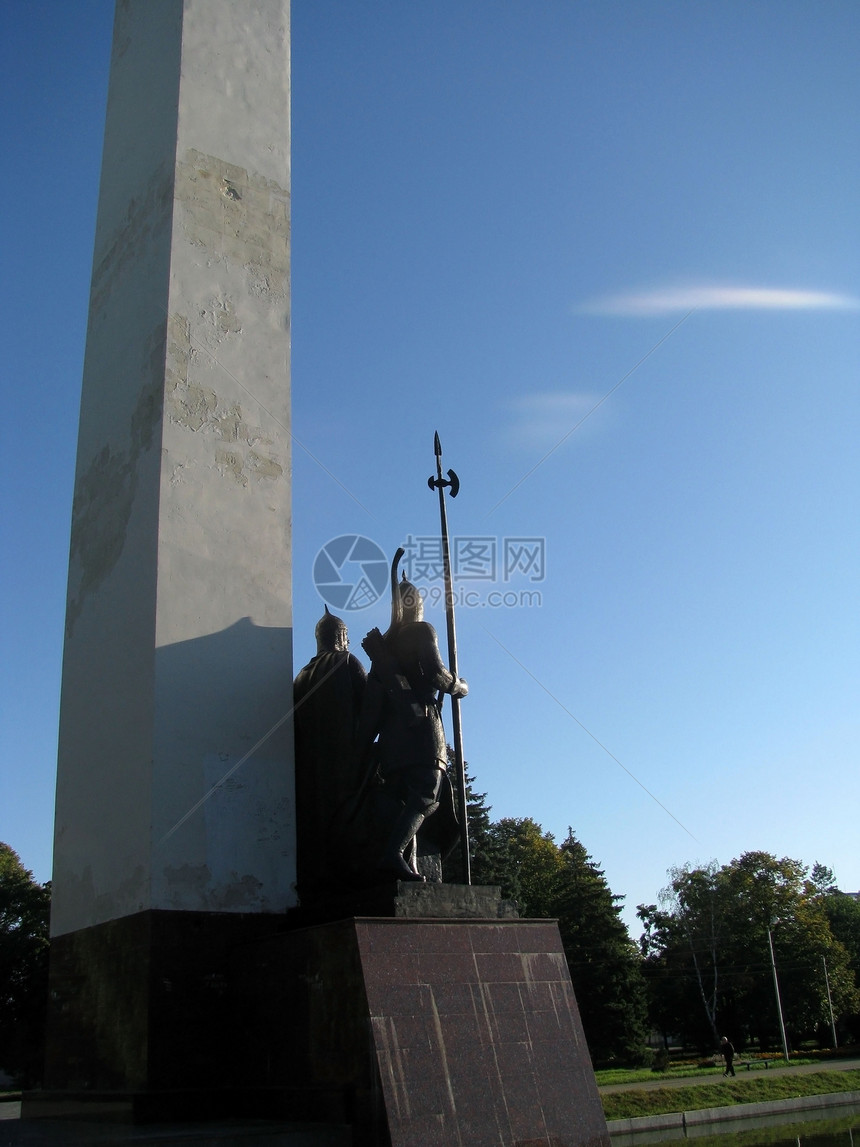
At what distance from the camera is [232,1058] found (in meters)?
7.21

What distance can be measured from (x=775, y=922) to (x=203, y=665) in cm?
3588

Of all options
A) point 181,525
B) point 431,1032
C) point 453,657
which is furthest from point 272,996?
point 181,525

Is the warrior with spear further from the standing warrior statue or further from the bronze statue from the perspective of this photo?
the bronze statue

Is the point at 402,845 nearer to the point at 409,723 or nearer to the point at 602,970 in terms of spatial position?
the point at 409,723

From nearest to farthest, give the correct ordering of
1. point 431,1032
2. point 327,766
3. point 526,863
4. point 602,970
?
point 431,1032
point 327,766
point 602,970
point 526,863

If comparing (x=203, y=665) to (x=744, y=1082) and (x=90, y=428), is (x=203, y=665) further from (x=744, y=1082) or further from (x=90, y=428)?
(x=744, y=1082)

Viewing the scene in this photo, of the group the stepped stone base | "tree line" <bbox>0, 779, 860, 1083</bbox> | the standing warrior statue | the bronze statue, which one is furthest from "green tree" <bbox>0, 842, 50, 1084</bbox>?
the standing warrior statue

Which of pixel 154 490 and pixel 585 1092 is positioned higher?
pixel 154 490

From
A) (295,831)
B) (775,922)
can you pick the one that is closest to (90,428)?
(295,831)

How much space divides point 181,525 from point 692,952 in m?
35.0

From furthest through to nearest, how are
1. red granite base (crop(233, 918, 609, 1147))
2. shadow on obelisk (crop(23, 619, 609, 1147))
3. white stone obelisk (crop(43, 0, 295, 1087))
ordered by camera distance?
1. white stone obelisk (crop(43, 0, 295, 1087))
2. shadow on obelisk (crop(23, 619, 609, 1147))
3. red granite base (crop(233, 918, 609, 1147))

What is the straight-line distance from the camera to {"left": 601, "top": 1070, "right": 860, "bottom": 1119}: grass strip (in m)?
15.4

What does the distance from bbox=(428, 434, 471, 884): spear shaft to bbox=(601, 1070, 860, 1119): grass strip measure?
8.47m

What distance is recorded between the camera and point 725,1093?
17391 mm
